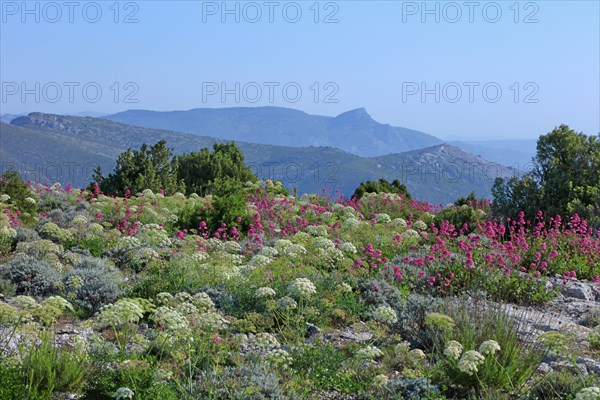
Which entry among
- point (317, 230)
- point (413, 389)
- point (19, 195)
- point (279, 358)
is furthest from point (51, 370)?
point (19, 195)

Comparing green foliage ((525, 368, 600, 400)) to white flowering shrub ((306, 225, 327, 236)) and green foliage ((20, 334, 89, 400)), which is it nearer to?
green foliage ((20, 334, 89, 400))

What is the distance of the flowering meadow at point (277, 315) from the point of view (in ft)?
17.4

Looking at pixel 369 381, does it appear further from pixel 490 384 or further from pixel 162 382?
pixel 162 382

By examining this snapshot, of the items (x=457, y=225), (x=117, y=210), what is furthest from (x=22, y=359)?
(x=457, y=225)

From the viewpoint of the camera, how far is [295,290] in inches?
249

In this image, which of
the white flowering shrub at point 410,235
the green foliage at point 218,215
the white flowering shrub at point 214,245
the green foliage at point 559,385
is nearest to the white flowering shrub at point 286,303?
the green foliage at point 559,385

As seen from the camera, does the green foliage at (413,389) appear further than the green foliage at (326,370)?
No

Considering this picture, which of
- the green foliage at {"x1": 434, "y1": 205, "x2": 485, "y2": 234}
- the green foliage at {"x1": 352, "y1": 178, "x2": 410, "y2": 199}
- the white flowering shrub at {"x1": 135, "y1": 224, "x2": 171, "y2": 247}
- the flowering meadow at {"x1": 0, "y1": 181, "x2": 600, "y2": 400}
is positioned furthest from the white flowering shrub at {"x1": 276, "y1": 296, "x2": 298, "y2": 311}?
the green foliage at {"x1": 352, "y1": 178, "x2": 410, "y2": 199}

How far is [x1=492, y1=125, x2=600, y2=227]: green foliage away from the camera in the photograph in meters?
15.1

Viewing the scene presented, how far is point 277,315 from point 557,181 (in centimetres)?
1035

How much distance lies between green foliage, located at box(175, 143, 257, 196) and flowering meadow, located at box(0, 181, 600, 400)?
8761 mm

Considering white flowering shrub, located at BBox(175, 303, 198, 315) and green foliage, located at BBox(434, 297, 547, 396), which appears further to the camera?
white flowering shrub, located at BBox(175, 303, 198, 315)

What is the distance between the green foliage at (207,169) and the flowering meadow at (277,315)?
28.7 feet

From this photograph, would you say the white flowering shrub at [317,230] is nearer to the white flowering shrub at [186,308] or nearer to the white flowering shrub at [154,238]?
Result: the white flowering shrub at [154,238]
